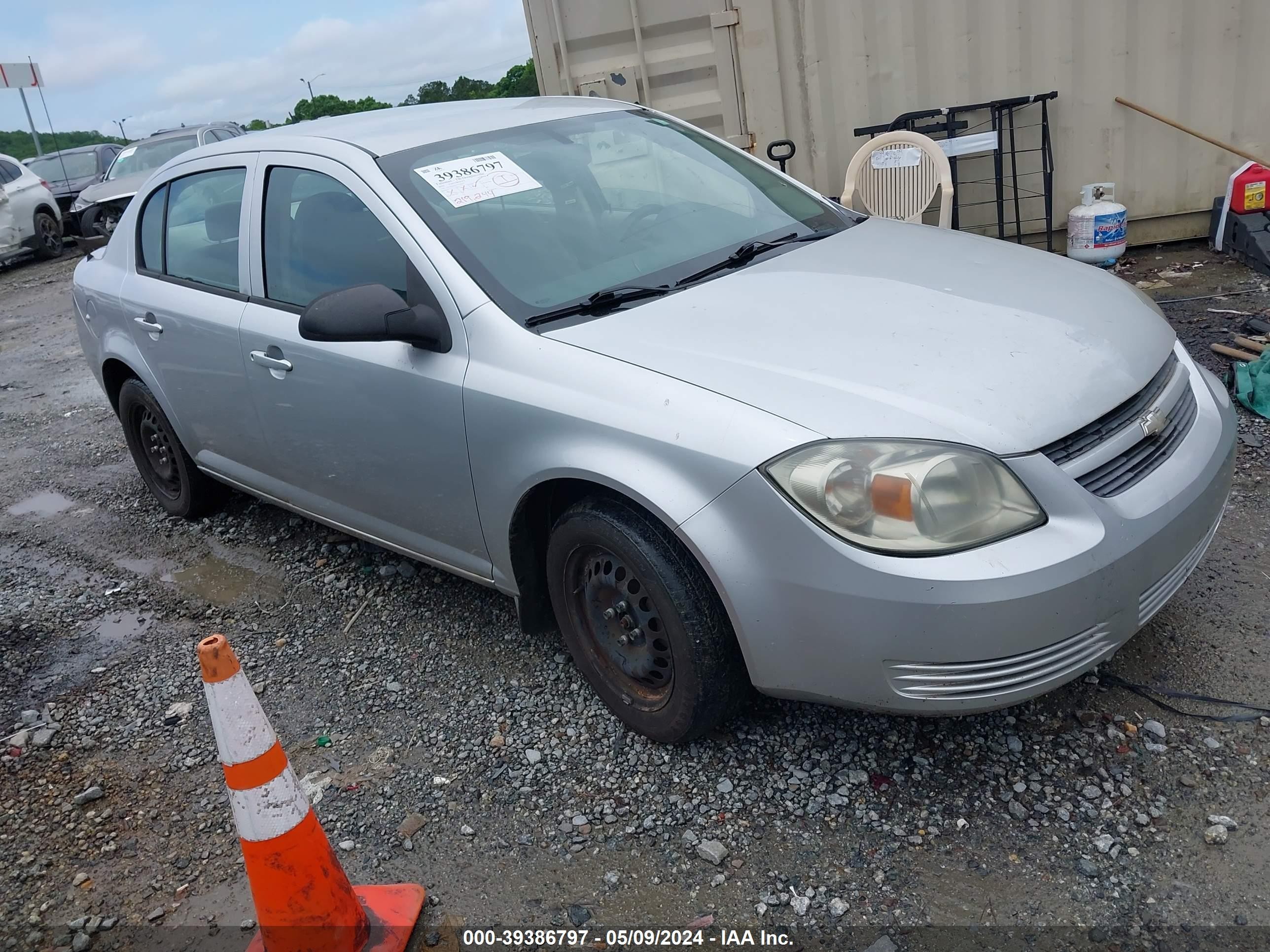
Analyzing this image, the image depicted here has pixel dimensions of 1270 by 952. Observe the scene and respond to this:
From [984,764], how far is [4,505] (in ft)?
17.0

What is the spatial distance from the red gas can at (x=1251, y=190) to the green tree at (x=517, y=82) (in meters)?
17.9

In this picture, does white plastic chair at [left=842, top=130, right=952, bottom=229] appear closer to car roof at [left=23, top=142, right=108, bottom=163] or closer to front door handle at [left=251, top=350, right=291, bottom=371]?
front door handle at [left=251, top=350, right=291, bottom=371]

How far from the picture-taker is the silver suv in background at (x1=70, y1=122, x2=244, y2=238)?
14.2m

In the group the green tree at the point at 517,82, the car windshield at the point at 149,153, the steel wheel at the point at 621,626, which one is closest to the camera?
the steel wheel at the point at 621,626

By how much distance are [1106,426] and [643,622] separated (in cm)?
121

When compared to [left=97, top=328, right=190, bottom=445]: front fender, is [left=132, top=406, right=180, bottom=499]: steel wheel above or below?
below

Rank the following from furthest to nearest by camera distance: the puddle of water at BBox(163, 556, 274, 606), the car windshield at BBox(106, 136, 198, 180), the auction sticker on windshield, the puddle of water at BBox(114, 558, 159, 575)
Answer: the car windshield at BBox(106, 136, 198, 180), the puddle of water at BBox(114, 558, 159, 575), the puddle of water at BBox(163, 556, 274, 606), the auction sticker on windshield

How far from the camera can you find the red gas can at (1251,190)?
616 centimetres

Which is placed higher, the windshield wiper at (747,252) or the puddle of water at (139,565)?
the windshield wiper at (747,252)

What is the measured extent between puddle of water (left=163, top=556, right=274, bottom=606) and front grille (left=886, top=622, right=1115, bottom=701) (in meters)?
2.78

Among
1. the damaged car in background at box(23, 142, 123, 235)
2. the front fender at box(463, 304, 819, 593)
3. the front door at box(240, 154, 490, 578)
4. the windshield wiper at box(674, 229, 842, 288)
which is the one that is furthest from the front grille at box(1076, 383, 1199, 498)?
the damaged car in background at box(23, 142, 123, 235)

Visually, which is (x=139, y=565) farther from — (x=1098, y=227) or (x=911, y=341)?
(x=1098, y=227)

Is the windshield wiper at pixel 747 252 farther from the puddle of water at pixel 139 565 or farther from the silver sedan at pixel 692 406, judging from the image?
the puddle of water at pixel 139 565

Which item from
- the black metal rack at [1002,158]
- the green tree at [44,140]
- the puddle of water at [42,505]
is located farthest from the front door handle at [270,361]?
the green tree at [44,140]
